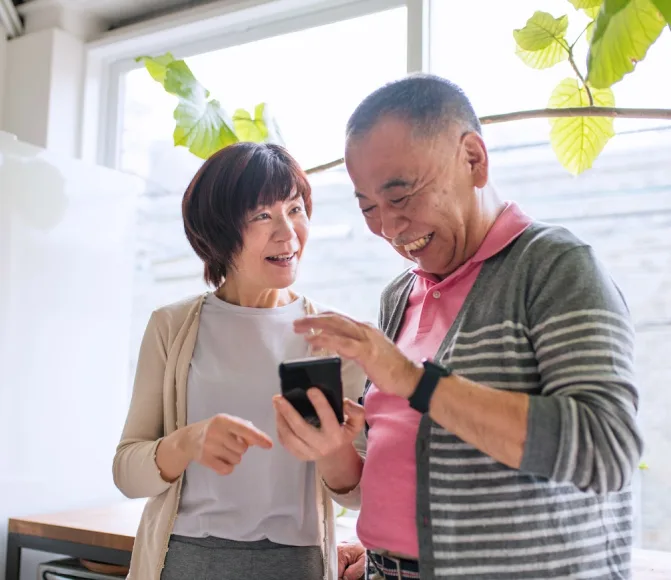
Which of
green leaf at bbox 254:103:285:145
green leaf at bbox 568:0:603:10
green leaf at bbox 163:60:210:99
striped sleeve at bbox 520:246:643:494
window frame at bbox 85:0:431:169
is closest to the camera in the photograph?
striped sleeve at bbox 520:246:643:494

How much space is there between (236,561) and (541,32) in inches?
43.1

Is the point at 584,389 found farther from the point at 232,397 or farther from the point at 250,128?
the point at 250,128

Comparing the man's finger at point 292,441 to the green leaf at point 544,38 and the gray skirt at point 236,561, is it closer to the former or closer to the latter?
the gray skirt at point 236,561

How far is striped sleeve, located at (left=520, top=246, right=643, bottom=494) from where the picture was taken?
854 mm

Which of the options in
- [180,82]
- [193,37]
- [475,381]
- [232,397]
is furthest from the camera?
[193,37]

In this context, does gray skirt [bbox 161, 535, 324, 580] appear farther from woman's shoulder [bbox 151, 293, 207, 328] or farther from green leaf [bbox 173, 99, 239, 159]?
green leaf [bbox 173, 99, 239, 159]

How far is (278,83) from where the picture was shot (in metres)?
2.42

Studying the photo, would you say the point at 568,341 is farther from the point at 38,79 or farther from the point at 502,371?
the point at 38,79

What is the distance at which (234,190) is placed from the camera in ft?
4.59

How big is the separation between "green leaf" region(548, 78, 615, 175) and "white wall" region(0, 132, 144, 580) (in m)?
1.39

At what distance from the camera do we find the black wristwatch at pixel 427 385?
2.91ft

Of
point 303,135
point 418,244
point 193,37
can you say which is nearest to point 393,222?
point 418,244

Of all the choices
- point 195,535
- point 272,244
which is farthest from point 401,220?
point 195,535

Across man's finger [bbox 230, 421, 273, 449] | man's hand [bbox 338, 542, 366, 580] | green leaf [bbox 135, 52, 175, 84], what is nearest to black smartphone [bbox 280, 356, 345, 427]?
man's finger [bbox 230, 421, 273, 449]
